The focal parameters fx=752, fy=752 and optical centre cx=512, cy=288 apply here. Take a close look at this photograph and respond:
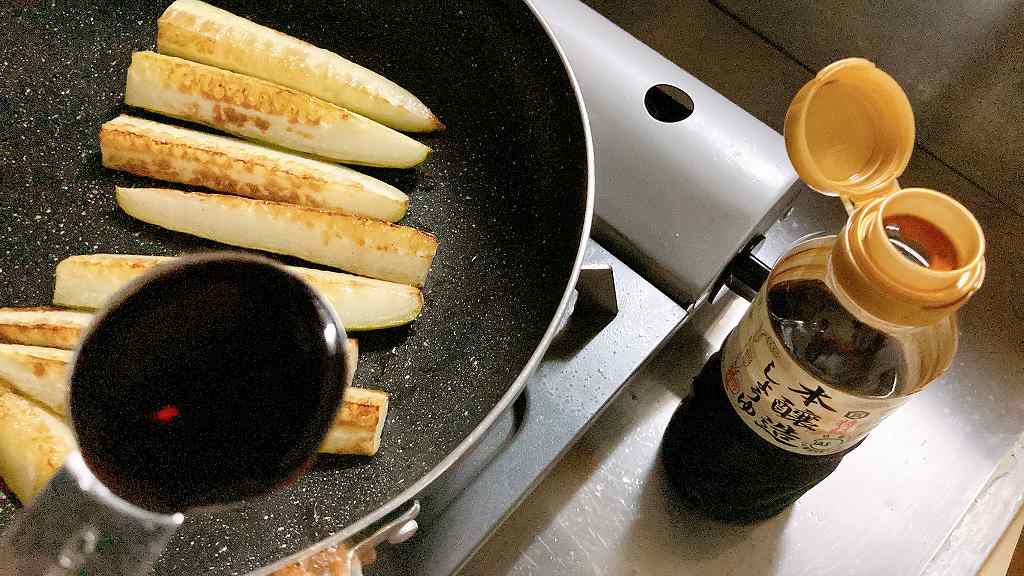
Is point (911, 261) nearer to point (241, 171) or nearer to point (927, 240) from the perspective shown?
point (927, 240)

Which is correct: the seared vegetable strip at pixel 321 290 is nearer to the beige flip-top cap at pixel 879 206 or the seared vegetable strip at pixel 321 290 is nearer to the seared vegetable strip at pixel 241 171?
the seared vegetable strip at pixel 241 171

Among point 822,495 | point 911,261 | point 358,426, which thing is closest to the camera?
point 911,261

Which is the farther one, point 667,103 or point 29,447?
point 667,103

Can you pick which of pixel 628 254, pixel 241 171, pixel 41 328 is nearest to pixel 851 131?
pixel 628 254

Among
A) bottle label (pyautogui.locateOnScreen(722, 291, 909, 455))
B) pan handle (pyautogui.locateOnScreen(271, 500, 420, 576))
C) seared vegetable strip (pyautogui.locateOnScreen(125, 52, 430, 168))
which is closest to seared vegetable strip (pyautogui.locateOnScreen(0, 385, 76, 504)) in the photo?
pan handle (pyautogui.locateOnScreen(271, 500, 420, 576))

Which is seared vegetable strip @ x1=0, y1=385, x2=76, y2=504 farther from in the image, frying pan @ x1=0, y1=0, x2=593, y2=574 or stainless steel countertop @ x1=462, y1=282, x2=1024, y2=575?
stainless steel countertop @ x1=462, y1=282, x2=1024, y2=575

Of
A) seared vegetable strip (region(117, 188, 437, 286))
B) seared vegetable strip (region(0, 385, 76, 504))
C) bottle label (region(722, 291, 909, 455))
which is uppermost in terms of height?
bottle label (region(722, 291, 909, 455))

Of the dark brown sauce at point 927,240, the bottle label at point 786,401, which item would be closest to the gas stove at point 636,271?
the bottle label at point 786,401

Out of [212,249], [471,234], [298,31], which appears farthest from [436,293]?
[298,31]
